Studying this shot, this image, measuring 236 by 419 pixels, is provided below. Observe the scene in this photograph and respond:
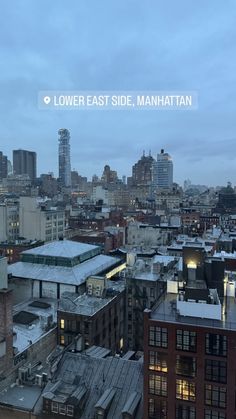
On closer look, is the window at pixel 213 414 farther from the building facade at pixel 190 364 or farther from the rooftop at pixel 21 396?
the rooftop at pixel 21 396

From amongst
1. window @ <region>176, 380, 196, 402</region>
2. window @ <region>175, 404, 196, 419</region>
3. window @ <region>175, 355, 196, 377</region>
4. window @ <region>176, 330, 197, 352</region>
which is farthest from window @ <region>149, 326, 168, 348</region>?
window @ <region>175, 404, 196, 419</region>

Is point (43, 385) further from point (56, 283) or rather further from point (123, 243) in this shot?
point (123, 243)

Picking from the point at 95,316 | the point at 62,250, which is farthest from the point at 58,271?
the point at 95,316

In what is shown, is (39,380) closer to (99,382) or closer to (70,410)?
(70,410)

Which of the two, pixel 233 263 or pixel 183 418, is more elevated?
pixel 233 263

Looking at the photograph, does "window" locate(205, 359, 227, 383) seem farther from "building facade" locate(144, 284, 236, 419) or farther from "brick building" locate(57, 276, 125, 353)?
"brick building" locate(57, 276, 125, 353)

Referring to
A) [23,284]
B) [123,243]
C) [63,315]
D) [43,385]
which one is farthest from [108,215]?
[43,385]
